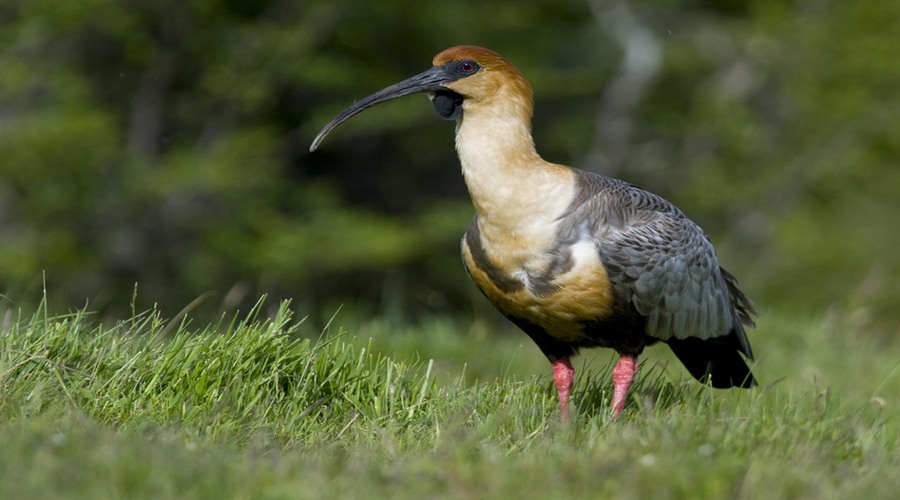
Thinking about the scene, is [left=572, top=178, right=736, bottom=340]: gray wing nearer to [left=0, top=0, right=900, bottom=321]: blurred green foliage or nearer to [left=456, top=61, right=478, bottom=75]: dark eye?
[left=456, top=61, right=478, bottom=75]: dark eye

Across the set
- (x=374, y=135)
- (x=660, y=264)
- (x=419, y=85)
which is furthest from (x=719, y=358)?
(x=374, y=135)

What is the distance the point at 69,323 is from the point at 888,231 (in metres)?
29.4

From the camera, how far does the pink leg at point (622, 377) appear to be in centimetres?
568

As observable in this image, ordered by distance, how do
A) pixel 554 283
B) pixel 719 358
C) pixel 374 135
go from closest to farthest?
pixel 554 283 → pixel 719 358 → pixel 374 135

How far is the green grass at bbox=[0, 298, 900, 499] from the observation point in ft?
12.1

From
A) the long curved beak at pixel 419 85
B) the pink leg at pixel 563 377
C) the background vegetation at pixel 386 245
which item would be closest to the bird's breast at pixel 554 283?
the pink leg at pixel 563 377

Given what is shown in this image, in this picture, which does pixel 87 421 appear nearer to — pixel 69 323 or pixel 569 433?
pixel 69 323

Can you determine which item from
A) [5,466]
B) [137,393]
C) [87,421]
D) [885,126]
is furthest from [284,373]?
[885,126]

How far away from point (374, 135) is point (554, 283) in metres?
16.4

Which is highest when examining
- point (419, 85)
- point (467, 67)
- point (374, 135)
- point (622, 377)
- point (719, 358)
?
point (467, 67)

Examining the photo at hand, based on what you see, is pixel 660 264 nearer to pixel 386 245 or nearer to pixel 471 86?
pixel 471 86

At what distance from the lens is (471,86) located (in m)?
5.98

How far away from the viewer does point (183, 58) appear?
18484 mm

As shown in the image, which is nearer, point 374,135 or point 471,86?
point 471,86
